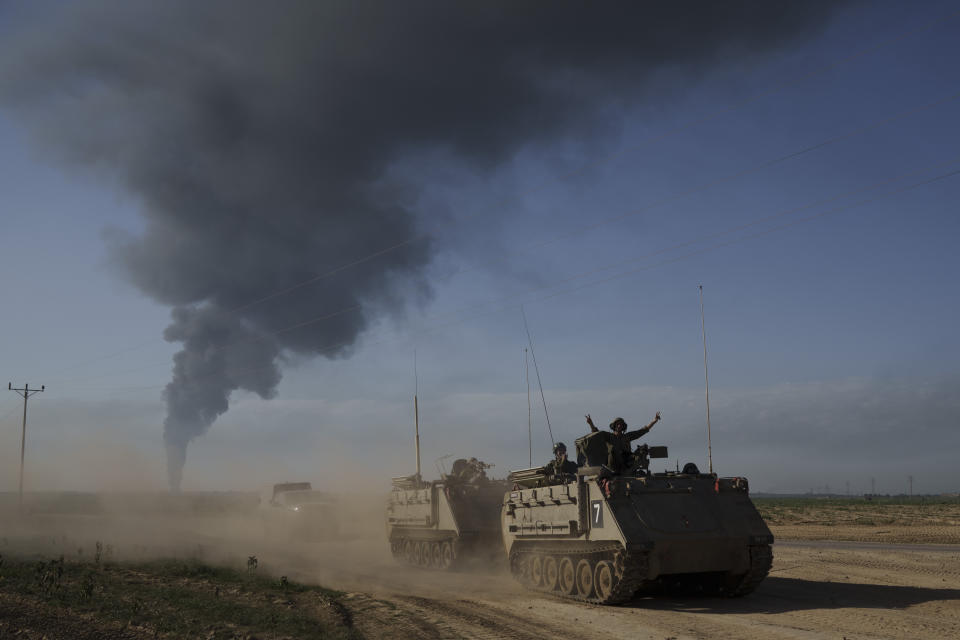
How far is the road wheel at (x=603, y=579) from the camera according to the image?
13.9 meters

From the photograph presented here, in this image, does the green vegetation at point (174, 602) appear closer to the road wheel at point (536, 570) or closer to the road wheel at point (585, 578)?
the road wheel at point (536, 570)

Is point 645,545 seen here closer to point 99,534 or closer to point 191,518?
point 99,534

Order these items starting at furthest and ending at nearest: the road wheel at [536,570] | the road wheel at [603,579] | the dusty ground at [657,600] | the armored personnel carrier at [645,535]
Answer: the road wheel at [536,570], the road wheel at [603,579], the armored personnel carrier at [645,535], the dusty ground at [657,600]

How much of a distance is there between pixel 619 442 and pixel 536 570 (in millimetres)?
3330

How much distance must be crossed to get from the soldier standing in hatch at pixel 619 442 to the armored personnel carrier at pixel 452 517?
622cm

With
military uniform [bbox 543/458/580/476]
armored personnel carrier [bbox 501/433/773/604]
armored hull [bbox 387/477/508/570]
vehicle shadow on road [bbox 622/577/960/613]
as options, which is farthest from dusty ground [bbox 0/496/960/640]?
military uniform [bbox 543/458/580/476]

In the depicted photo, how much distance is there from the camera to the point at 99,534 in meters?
33.1

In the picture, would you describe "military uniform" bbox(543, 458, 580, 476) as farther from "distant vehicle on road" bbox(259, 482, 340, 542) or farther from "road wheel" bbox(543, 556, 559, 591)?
"distant vehicle on road" bbox(259, 482, 340, 542)

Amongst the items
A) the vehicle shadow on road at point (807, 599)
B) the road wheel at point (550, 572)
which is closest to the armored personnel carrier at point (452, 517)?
the road wheel at point (550, 572)

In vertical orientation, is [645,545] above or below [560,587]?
above

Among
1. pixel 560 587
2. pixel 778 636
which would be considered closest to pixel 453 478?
pixel 560 587

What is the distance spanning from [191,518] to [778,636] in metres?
45.2

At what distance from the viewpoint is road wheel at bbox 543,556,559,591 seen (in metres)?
16.0

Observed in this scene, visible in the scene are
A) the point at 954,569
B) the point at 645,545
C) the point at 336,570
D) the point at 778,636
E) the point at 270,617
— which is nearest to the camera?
the point at 778,636
